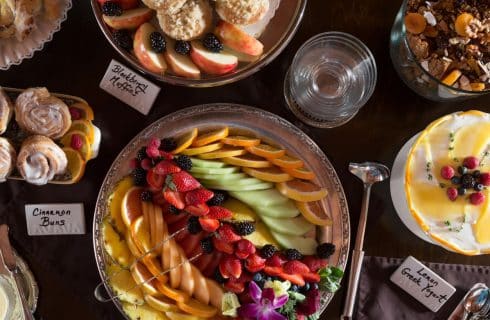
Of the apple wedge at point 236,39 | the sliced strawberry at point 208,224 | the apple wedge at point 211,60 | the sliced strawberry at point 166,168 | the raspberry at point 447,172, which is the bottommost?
the sliced strawberry at point 208,224

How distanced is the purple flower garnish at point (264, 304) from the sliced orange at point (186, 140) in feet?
1.27

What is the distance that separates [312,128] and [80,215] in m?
0.69

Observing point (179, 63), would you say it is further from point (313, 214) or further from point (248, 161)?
point (313, 214)

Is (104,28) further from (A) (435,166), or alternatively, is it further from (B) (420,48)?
(A) (435,166)

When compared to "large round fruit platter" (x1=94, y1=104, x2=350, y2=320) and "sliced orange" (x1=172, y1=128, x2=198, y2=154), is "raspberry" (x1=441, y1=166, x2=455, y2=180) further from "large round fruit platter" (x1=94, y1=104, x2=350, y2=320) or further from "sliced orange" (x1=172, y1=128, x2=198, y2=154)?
"sliced orange" (x1=172, y1=128, x2=198, y2=154)

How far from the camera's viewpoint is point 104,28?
1283 millimetres

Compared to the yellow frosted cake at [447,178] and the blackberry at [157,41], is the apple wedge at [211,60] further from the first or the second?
the yellow frosted cake at [447,178]

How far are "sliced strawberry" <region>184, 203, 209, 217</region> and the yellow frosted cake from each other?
1.70 ft

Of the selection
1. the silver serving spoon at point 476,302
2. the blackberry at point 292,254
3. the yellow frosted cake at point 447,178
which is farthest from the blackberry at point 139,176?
the silver serving spoon at point 476,302

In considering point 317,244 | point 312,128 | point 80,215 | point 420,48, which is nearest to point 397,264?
point 317,244

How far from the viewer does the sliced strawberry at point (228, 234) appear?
138 centimetres

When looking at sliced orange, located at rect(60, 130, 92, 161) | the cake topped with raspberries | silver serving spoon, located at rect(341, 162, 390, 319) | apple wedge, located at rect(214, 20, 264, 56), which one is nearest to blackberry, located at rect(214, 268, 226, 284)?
the cake topped with raspberries

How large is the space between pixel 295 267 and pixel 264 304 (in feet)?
0.45

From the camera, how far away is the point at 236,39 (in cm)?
123
